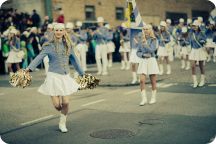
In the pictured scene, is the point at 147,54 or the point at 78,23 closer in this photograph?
the point at 147,54

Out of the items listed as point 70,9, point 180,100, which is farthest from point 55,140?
point 70,9

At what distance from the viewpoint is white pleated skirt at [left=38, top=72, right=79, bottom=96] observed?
22.5ft

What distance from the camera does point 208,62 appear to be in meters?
13.3

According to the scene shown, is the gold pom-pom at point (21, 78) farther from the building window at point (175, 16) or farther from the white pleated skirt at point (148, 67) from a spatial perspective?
the building window at point (175, 16)

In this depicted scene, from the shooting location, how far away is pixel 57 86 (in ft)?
22.5

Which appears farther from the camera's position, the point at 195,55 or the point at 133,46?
the point at 133,46

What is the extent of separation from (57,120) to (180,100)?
2.93 m

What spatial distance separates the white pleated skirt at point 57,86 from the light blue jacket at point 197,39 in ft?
16.5

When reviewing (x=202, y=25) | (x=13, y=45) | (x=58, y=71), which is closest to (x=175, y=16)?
(x=202, y=25)

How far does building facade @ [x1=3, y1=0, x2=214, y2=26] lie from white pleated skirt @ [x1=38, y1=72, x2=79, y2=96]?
3.02 meters

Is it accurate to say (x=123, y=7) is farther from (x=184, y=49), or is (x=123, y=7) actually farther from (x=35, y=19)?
(x=184, y=49)

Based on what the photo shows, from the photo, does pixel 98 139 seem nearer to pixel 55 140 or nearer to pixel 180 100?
pixel 55 140

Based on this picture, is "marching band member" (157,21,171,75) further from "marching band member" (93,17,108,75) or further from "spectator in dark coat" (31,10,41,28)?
"spectator in dark coat" (31,10,41,28)

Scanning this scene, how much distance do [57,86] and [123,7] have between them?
6.86 m
